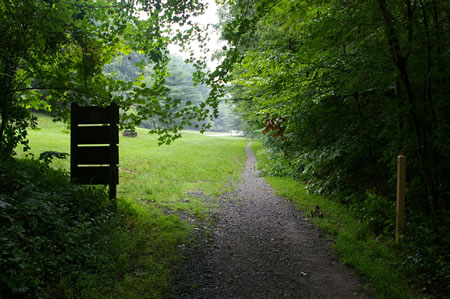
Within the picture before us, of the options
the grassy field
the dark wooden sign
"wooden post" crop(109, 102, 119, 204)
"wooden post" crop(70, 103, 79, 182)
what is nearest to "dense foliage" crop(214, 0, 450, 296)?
"wooden post" crop(109, 102, 119, 204)

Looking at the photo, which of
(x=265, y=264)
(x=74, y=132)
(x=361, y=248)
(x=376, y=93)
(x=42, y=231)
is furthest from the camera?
(x=74, y=132)

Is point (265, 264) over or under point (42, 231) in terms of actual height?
under

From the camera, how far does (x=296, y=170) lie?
12711 millimetres

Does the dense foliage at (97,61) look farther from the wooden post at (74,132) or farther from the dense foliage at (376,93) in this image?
the dense foliage at (376,93)

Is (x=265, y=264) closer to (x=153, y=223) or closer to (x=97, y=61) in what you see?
(x=153, y=223)

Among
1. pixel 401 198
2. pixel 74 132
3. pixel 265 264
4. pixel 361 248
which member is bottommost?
pixel 265 264

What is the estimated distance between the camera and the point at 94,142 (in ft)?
21.4

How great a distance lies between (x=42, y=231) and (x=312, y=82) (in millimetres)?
6405

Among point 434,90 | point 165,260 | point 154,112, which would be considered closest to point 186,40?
point 154,112

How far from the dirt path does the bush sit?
5.17ft

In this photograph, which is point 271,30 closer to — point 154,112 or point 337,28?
point 337,28

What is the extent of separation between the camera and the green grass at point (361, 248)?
400 cm

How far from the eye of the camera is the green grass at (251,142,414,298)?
400cm

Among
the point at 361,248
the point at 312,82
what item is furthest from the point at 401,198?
the point at 312,82
